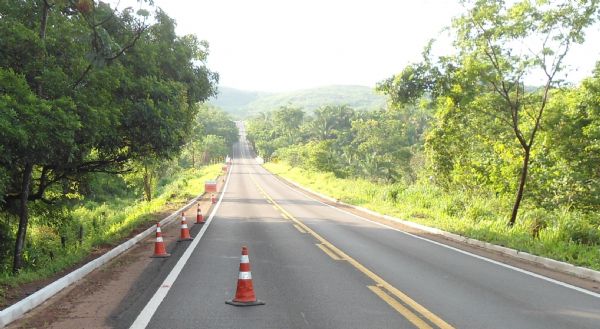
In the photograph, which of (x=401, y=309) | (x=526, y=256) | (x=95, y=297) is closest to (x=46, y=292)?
(x=95, y=297)

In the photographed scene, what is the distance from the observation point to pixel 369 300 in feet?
21.5

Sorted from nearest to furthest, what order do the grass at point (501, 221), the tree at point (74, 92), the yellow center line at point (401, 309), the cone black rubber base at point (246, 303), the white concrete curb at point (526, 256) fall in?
the yellow center line at point (401, 309) < the cone black rubber base at point (246, 303) < the tree at point (74, 92) < the white concrete curb at point (526, 256) < the grass at point (501, 221)

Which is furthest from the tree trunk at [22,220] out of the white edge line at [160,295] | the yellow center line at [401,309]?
the yellow center line at [401,309]

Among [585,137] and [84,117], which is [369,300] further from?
[585,137]

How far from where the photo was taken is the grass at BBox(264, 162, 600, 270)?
10.6 m

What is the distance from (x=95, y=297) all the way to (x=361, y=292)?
13.1 ft

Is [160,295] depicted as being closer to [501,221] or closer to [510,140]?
[501,221]

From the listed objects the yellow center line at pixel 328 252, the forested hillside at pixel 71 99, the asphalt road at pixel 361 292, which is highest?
the forested hillside at pixel 71 99

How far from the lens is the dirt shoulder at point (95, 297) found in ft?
18.5

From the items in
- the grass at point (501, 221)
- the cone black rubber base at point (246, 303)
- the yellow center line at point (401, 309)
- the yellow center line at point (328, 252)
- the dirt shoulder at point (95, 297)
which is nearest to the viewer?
the yellow center line at point (401, 309)

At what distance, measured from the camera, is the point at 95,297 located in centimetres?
684

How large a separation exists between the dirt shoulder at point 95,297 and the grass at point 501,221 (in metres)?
8.51

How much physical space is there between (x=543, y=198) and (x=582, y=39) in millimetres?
8671

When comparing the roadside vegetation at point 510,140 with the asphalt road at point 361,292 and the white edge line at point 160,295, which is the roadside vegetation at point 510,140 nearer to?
the asphalt road at point 361,292
